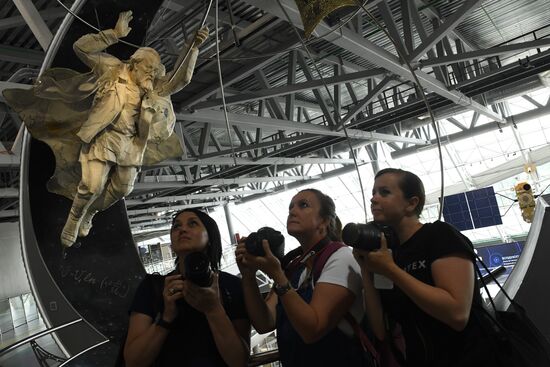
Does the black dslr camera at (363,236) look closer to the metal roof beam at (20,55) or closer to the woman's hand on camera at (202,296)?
the woman's hand on camera at (202,296)

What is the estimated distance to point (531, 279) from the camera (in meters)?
2.53

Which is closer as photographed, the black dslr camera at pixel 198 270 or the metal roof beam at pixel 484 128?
the black dslr camera at pixel 198 270

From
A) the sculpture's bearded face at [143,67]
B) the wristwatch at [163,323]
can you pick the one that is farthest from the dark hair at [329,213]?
the sculpture's bearded face at [143,67]

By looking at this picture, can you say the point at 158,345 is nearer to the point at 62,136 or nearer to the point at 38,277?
the point at 62,136

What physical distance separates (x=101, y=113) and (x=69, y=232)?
962 mm

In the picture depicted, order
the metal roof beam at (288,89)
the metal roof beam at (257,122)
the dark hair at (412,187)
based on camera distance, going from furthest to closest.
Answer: the metal roof beam at (257,122) → the metal roof beam at (288,89) → the dark hair at (412,187)

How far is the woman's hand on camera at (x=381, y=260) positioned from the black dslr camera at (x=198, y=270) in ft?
1.92

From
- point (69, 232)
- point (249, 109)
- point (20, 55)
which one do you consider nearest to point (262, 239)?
point (69, 232)

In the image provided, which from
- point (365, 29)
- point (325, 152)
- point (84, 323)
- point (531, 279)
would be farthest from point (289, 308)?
point (325, 152)

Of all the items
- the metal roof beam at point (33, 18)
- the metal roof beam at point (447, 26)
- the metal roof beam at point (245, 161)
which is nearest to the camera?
the metal roof beam at point (33, 18)

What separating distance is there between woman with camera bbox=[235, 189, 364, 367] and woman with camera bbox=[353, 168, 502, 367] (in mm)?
102

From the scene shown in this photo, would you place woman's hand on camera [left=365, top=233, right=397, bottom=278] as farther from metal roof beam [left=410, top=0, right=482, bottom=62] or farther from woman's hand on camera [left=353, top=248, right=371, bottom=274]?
metal roof beam [left=410, top=0, right=482, bottom=62]

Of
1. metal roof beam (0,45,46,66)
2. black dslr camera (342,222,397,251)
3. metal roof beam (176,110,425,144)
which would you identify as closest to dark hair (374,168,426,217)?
black dslr camera (342,222,397,251)

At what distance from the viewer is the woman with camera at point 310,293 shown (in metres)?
1.44
